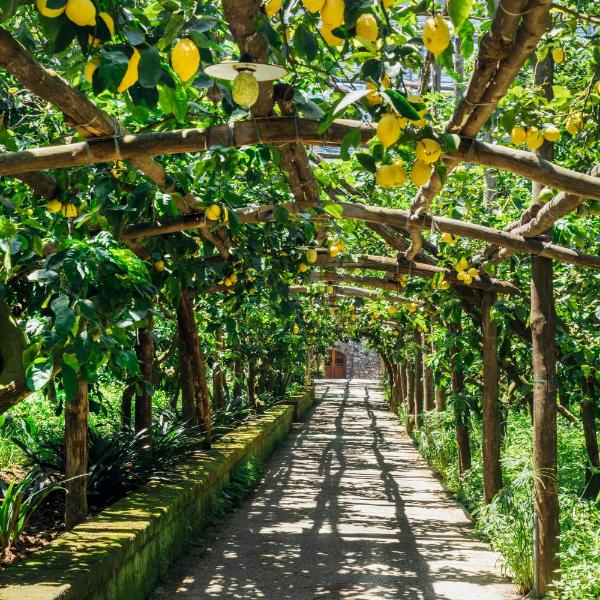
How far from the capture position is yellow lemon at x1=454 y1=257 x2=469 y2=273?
6.41 m

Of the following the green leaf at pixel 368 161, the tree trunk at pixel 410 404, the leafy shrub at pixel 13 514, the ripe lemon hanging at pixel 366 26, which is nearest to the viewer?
the ripe lemon hanging at pixel 366 26

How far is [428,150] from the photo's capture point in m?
2.23

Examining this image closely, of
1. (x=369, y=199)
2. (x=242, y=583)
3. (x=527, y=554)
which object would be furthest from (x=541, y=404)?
(x=369, y=199)

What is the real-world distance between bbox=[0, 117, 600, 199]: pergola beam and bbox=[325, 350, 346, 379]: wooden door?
5035cm

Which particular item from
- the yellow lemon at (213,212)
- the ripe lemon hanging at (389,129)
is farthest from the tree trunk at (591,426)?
the ripe lemon hanging at (389,129)

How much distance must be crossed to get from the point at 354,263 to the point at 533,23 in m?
5.26

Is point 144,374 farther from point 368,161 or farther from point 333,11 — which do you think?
point 333,11

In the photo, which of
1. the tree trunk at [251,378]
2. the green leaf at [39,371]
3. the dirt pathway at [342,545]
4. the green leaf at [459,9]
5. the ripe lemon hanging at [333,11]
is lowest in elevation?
the dirt pathway at [342,545]

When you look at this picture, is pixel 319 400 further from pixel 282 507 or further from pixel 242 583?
pixel 242 583

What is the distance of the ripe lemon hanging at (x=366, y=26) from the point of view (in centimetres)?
186

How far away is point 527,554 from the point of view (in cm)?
539

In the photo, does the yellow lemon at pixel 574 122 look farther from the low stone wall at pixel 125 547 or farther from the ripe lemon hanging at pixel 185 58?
the low stone wall at pixel 125 547

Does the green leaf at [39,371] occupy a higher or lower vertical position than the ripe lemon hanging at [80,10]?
lower

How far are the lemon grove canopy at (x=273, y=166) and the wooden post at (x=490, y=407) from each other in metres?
0.02
